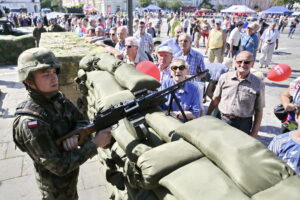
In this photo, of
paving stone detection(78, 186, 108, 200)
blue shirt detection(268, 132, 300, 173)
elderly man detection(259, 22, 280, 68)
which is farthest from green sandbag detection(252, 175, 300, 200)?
elderly man detection(259, 22, 280, 68)

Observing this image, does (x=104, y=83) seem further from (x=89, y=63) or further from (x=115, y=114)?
(x=115, y=114)

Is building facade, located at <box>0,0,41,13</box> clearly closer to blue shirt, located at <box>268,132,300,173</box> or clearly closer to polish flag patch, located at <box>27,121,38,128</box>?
polish flag patch, located at <box>27,121,38,128</box>

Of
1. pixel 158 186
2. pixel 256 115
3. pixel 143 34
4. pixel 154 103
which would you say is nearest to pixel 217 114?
pixel 256 115

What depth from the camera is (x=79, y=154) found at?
2041 mm

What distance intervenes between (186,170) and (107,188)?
2143 mm

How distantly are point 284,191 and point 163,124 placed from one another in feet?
4.05

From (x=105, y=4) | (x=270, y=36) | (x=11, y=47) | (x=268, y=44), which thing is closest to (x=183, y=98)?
(x=268, y=44)

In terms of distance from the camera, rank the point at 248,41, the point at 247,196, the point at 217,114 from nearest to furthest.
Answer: the point at 247,196 → the point at 217,114 → the point at 248,41

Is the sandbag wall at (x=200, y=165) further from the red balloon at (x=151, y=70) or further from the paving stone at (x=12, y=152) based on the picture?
the paving stone at (x=12, y=152)

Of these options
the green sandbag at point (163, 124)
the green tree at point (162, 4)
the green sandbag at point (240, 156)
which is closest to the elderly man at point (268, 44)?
the green sandbag at point (163, 124)

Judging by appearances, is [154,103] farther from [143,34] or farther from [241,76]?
[143,34]

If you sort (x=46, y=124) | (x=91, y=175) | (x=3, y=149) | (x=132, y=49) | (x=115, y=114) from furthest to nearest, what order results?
(x=132, y=49), (x=3, y=149), (x=91, y=175), (x=115, y=114), (x=46, y=124)

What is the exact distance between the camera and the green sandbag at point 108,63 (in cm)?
399

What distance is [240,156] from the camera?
1494mm
